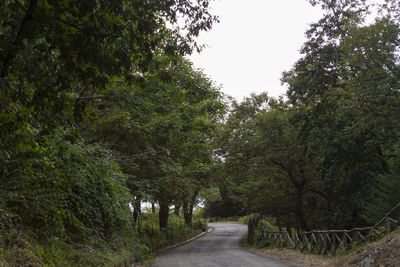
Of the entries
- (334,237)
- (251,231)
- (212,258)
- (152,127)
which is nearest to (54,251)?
(152,127)

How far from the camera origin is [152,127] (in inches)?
416

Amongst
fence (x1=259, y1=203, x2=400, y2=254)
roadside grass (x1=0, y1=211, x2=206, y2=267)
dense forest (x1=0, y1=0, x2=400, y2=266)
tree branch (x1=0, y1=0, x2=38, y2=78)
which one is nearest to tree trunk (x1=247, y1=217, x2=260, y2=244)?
dense forest (x1=0, y1=0, x2=400, y2=266)

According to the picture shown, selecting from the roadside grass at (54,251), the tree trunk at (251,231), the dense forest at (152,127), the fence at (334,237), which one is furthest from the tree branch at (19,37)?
the tree trunk at (251,231)

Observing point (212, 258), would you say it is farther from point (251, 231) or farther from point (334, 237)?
point (251, 231)

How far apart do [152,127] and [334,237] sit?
27.6 ft

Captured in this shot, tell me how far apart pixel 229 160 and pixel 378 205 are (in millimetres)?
10768

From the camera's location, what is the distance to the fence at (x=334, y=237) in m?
11.3

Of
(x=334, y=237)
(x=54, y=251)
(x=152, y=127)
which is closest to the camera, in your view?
(x=54, y=251)

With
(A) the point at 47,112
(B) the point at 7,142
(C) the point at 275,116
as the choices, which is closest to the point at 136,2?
(A) the point at 47,112

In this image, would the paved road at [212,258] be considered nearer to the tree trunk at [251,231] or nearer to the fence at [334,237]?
the fence at [334,237]

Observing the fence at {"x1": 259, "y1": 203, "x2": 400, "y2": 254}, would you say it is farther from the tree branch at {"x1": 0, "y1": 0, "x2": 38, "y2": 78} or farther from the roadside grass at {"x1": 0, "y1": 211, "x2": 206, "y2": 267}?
the tree branch at {"x1": 0, "y1": 0, "x2": 38, "y2": 78}

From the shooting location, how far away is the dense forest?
14.4 feet

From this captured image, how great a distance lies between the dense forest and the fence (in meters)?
1.22

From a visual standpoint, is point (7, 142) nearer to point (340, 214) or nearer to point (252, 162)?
point (340, 214)
